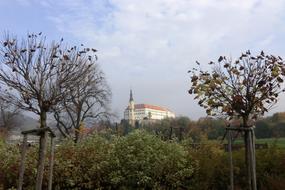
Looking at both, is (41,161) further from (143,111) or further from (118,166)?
(143,111)

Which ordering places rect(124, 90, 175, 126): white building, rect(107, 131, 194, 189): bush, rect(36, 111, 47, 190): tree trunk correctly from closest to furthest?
rect(36, 111, 47, 190): tree trunk → rect(107, 131, 194, 189): bush → rect(124, 90, 175, 126): white building

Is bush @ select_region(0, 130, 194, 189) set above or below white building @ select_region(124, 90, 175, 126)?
below

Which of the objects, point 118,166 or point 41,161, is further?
point 118,166

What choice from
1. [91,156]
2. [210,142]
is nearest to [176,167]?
[210,142]

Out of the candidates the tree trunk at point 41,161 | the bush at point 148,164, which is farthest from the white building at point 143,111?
the tree trunk at point 41,161

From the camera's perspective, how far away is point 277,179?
10.7 m

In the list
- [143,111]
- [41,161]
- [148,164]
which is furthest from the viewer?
[143,111]

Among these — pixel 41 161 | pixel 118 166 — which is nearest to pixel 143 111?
pixel 118 166

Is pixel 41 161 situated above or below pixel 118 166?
above

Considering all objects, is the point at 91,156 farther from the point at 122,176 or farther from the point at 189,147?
the point at 189,147

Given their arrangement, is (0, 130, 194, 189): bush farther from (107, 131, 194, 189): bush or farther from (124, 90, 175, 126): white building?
(124, 90, 175, 126): white building

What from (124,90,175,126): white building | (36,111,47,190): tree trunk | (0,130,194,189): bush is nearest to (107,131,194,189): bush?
(0,130,194,189): bush

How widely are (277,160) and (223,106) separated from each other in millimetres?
3982

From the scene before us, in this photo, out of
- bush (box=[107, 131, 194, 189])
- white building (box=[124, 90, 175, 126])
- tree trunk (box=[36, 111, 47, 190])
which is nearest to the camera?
tree trunk (box=[36, 111, 47, 190])
